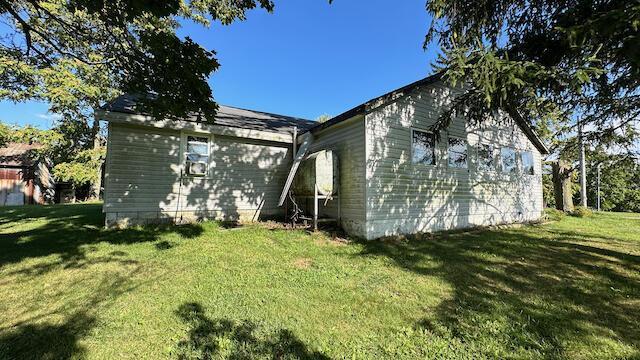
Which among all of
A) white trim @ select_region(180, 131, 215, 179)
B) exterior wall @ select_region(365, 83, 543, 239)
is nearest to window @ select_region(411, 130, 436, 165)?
exterior wall @ select_region(365, 83, 543, 239)

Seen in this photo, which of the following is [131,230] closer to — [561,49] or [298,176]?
[298,176]

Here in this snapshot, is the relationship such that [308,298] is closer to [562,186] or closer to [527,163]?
[527,163]

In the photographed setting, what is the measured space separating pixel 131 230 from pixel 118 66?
4.31m

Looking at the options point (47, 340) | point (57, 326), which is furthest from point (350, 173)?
point (47, 340)

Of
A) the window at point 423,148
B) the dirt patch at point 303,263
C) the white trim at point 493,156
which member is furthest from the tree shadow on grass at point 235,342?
the white trim at point 493,156

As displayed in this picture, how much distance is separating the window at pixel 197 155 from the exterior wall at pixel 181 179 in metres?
0.16

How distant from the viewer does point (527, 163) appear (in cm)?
1277

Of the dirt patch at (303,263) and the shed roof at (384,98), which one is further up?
the shed roof at (384,98)

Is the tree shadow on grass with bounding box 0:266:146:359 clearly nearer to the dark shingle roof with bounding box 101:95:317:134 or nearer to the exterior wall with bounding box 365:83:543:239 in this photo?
the dark shingle roof with bounding box 101:95:317:134

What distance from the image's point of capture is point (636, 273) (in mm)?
5660

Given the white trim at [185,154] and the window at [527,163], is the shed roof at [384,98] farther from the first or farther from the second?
the window at [527,163]

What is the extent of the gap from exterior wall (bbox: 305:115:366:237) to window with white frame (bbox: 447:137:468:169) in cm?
360

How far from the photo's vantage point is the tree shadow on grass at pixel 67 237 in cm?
620

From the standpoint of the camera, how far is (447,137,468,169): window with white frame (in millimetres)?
10273
